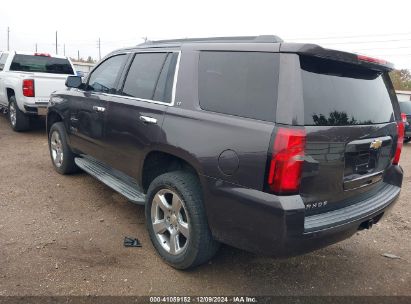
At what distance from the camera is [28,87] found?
760 cm

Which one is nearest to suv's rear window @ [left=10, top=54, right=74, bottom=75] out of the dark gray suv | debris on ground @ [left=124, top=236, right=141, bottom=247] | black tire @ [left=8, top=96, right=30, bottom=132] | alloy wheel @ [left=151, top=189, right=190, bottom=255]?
black tire @ [left=8, top=96, right=30, bottom=132]

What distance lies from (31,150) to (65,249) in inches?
169

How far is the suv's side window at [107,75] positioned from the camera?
4039mm

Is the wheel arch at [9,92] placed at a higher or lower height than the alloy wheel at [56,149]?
higher

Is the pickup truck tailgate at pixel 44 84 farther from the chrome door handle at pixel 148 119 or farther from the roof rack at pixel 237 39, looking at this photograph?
the chrome door handle at pixel 148 119

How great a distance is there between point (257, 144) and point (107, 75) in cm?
256

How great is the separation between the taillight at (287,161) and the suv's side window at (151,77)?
123 centimetres

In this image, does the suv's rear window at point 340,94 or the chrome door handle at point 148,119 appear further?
the chrome door handle at point 148,119

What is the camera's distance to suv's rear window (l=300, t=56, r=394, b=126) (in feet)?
7.91

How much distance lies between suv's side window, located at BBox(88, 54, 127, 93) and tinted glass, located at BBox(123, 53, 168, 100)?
0.26m

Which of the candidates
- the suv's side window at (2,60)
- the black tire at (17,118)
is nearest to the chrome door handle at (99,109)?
the black tire at (17,118)

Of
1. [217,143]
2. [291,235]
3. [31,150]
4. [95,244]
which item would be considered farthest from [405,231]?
[31,150]

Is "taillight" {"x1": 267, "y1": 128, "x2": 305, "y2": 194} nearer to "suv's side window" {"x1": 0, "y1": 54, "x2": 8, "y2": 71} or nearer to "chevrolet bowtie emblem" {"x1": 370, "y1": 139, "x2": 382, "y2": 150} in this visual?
"chevrolet bowtie emblem" {"x1": 370, "y1": 139, "x2": 382, "y2": 150}

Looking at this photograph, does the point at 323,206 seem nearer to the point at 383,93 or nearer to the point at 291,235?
the point at 291,235
